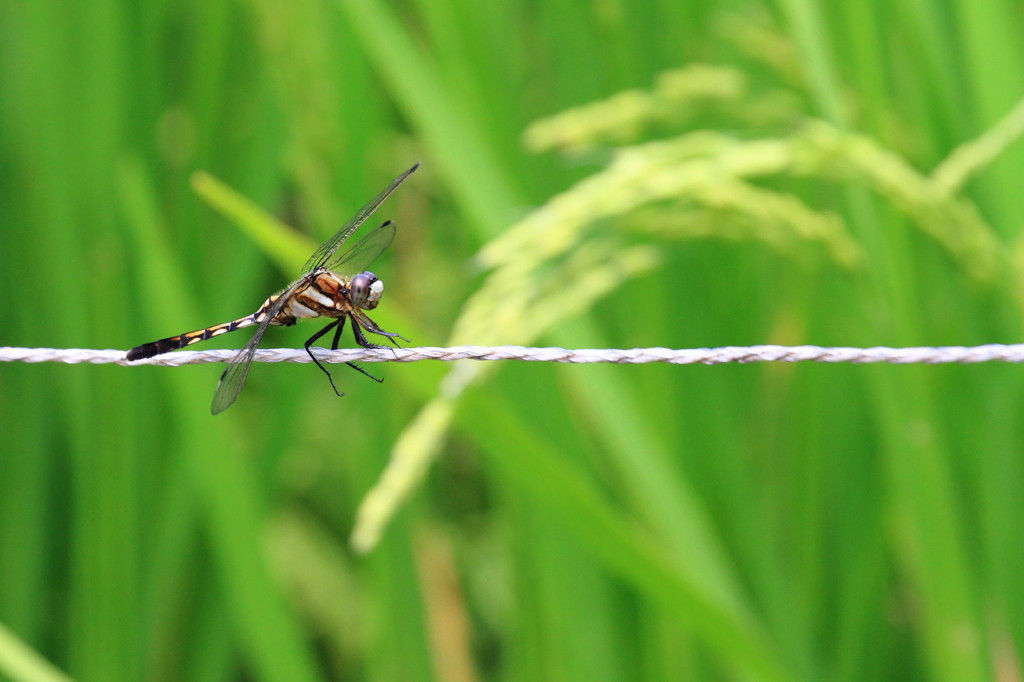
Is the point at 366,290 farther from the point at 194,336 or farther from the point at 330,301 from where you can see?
the point at 194,336

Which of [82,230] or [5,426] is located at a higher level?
[82,230]

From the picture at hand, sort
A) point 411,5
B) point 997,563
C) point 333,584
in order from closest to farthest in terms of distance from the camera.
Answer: point 997,563, point 411,5, point 333,584

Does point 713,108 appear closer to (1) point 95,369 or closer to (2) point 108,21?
(2) point 108,21

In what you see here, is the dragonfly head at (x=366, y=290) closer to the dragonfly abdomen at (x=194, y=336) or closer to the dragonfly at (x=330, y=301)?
the dragonfly at (x=330, y=301)

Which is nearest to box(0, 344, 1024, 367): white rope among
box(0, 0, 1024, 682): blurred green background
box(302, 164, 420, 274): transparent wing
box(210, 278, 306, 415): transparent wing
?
box(210, 278, 306, 415): transparent wing

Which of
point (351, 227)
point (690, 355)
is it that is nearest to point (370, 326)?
point (351, 227)

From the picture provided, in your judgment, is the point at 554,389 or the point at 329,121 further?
the point at 329,121

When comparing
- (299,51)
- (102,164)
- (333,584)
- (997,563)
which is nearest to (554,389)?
(997,563)

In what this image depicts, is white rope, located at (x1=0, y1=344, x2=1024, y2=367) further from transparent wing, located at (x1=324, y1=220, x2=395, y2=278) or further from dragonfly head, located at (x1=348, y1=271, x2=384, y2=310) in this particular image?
transparent wing, located at (x1=324, y1=220, x2=395, y2=278)

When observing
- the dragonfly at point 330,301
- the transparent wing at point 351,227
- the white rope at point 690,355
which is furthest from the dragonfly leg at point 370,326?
the white rope at point 690,355
